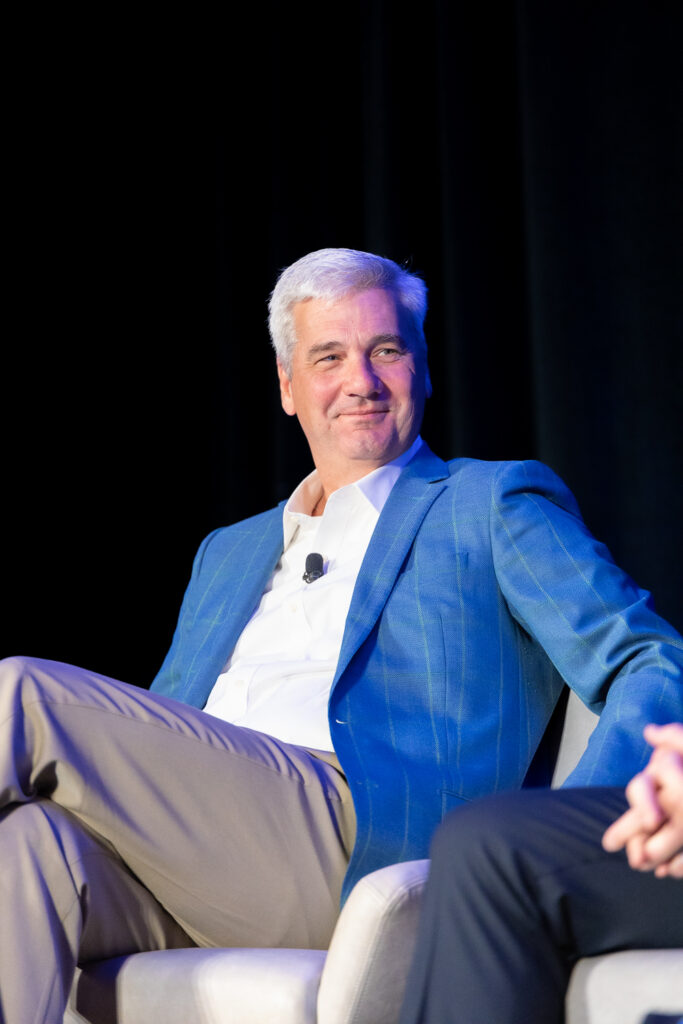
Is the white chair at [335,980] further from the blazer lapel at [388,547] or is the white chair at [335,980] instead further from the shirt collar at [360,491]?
Result: the shirt collar at [360,491]

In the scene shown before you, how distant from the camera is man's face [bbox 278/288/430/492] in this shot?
1.88 meters

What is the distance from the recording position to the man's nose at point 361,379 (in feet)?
6.13

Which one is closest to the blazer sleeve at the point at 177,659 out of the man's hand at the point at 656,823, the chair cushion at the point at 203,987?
the chair cushion at the point at 203,987

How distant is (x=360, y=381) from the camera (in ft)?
6.14

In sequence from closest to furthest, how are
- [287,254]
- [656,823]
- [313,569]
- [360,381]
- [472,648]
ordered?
1. [656,823]
2. [472,648]
3. [313,569]
4. [360,381]
5. [287,254]

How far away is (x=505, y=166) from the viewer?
2.55 metres

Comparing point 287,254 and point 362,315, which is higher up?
point 287,254

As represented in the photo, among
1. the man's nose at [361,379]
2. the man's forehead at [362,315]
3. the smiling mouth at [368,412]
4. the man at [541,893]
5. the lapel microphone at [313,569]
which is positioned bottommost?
the man at [541,893]

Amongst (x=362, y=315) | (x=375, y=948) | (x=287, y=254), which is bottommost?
(x=375, y=948)

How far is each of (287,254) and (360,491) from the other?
1.40 m

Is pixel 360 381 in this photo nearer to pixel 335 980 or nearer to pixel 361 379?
pixel 361 379

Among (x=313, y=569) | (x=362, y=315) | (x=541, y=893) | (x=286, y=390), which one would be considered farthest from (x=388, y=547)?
(x=541, y=893)

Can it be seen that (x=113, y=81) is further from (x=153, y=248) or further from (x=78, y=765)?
(x=78, y=765)

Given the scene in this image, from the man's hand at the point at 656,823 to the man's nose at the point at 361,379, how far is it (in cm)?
110
